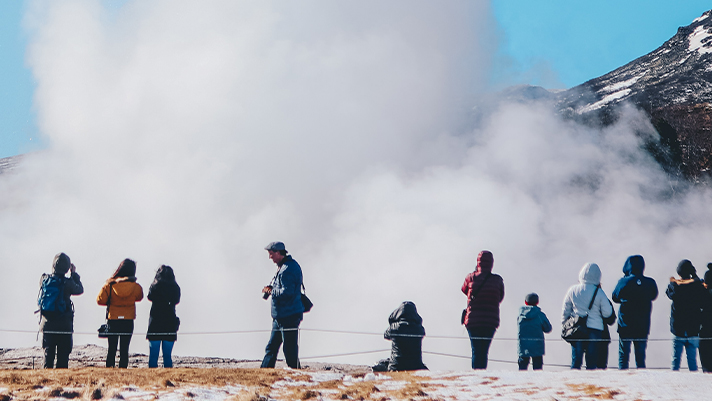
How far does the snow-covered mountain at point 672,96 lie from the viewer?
26.1 meters

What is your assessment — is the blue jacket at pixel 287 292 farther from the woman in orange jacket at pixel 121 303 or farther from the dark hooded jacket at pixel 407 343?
the woman in orange jacket at pixel 121 303

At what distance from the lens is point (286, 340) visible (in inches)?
294

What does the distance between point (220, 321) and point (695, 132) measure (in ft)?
69.8

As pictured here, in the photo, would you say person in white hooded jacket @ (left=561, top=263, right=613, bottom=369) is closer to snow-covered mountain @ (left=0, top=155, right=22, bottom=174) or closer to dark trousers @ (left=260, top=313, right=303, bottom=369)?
dark trousers @ (left=260, top=313, right=303, bottom=369)

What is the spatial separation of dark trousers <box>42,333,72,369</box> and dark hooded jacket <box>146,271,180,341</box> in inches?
43.4

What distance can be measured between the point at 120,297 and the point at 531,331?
4.98 meters

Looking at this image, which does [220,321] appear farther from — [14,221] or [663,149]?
[663,149]

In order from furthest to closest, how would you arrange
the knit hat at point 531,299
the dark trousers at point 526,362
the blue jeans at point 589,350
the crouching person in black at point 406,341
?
the knit hat at point 531,299
the dark trousers at point 526,362
the crouching person in black at point 406,341
the blue jeans at point 589,350

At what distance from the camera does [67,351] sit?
7949 mm

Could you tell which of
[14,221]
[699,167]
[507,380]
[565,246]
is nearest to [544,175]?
[565,246]

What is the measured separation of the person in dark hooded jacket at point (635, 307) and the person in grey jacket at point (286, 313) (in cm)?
367

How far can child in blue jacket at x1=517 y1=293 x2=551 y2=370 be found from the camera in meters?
7.89

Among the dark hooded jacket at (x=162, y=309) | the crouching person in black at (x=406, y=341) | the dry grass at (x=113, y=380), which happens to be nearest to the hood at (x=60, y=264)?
the dark hooded jacket at (x=162, y=309)

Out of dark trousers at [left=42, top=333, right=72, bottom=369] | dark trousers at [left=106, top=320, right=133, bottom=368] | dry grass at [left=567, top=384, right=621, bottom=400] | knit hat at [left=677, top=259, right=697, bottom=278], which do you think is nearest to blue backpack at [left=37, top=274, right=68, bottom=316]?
dark trousers at [left=42, top=333, right=72, bottom=369]
